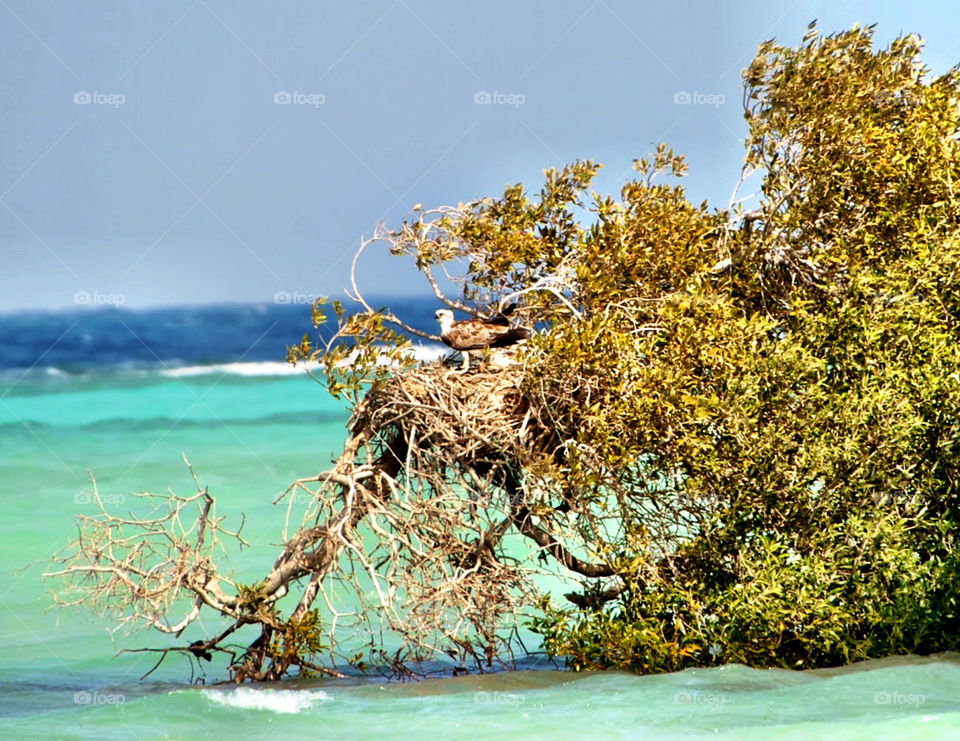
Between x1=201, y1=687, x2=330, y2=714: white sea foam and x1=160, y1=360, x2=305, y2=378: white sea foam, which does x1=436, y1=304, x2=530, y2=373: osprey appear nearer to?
x1=201, y1=687, x2=330, y2=714: white sea foam

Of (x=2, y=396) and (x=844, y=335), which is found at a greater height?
(x=2, y=396)

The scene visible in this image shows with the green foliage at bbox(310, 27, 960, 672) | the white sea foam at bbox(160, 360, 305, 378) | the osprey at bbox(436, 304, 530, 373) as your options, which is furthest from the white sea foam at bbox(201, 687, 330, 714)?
the white sea foam at bbox(160, 360, 305, 378)

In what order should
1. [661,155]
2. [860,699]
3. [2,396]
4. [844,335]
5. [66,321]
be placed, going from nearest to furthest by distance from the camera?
[860,699], [844,335], [661,155], [2,396], [66,321]

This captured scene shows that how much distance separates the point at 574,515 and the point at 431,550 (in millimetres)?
1092

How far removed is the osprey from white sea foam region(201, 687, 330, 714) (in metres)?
2.30

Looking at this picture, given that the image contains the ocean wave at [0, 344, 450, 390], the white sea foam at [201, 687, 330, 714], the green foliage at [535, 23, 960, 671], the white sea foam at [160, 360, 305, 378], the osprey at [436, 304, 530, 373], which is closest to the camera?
the white sea foam at [201, 687, 330, 714]

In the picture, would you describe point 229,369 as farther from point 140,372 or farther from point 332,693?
point 332,693

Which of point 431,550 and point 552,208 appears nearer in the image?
point 431,550

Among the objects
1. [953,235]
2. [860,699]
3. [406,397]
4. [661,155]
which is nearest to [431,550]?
[406,397]

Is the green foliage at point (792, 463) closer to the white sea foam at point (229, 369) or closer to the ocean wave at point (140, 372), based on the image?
the ocean wave at point (140, 372)

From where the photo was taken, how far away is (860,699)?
711 cm

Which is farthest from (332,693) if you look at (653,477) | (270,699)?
(653,477)

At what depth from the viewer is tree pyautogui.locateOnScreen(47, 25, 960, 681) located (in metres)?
7.90

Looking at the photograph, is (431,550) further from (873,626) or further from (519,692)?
(873,626)
